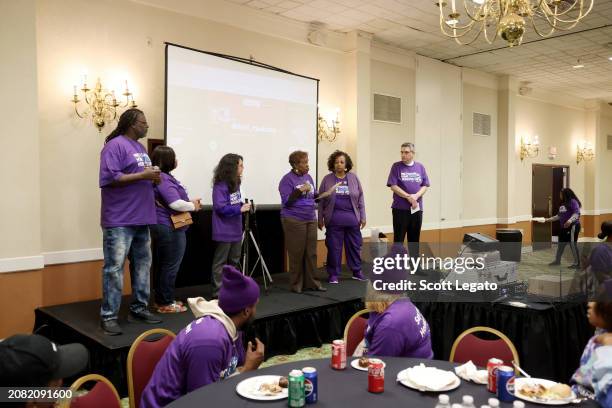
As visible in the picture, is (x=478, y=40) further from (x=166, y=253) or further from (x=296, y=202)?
(x=166, y=253)

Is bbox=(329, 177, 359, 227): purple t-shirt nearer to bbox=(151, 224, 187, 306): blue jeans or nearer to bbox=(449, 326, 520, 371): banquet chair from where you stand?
bbox=(151, 224, 187, 306): blue jeans

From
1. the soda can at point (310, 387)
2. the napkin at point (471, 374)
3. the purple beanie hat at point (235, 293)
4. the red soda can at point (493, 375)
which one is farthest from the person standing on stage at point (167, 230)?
the red soda can at point (493, 375)

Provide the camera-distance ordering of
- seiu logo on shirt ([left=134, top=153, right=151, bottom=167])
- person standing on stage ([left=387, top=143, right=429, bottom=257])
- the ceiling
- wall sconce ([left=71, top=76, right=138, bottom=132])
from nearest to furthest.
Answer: seiu logo on shirt ([left=134, top=153, right=151, bottom=167]), wall sconce ([left=71, top=76, right=138, bottom=132]), person standing on stage ([left=387, top=143, right=429, bottom=257]), the ceiling

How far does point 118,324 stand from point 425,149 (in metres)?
5.63

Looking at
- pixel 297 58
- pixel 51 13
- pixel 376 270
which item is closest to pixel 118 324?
pixel 376 270

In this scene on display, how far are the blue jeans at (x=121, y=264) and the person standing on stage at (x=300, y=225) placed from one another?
1.57m

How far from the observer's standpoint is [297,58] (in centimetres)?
617

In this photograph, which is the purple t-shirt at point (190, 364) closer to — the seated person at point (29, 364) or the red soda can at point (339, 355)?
the red soda can at point (339, 355)

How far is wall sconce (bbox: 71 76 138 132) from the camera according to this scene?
14.5 ft

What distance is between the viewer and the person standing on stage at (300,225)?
15.6 ft

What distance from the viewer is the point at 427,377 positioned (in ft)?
5.86

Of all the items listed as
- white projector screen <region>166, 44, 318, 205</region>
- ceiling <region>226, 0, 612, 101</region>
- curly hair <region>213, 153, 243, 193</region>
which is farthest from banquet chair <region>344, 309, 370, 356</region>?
ceiling <region>226, 0, 612, 101</region>

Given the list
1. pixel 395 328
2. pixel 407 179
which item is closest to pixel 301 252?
pixel 407 179

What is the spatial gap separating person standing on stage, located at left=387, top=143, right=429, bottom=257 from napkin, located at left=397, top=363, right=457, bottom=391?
→ 3.75 meters
